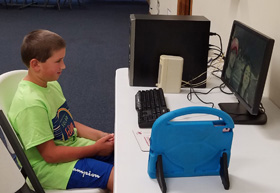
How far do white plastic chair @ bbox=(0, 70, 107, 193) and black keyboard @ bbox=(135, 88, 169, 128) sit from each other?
12.4 inches

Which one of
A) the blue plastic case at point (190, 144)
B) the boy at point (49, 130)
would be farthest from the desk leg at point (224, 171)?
the boy at point (49, 130)

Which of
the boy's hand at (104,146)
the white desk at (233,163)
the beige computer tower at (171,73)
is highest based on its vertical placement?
the beige computer tower at (171,73)

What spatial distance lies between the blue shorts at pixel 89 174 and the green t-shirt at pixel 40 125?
0.02 m

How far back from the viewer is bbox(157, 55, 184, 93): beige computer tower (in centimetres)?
144

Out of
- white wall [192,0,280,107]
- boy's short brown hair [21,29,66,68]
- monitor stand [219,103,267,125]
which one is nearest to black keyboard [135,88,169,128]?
monitor stand [219,103,267,125]

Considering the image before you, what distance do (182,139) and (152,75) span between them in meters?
0.76

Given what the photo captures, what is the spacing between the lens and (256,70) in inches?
42.8

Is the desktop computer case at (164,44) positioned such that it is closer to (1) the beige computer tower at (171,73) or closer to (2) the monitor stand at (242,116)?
(1) the beige computer tower at (171,73)

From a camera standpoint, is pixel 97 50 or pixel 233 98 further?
pixel 97 50

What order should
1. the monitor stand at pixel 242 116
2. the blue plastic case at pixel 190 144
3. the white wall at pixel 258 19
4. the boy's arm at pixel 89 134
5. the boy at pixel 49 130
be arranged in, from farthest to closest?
the boy's arm at pixel 89 134 → the white wall at pixel 258 19 → the monitor stand at pixel 242 116 → the boy at pixel 49 130 → the blue plastic case at pixel 190 144

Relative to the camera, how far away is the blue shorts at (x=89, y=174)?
116cm

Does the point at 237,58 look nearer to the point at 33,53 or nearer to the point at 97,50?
the point at 33,53

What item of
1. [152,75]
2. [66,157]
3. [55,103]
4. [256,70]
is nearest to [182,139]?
[256,70]

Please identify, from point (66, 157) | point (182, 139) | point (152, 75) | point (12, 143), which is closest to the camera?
point (182, 139)
